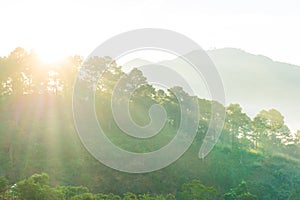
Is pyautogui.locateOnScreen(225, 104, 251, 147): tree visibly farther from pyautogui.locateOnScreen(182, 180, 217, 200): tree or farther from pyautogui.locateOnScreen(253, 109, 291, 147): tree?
pyautogui.locateOnScreen(182, 180, 217, 200): tree

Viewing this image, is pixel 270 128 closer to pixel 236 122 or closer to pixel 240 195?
pixel 236 122

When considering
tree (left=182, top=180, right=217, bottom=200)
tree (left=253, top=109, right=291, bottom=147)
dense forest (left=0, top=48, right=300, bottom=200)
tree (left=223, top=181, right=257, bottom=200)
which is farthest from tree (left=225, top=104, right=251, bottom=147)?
tree (left=182, top=180, right=217, bottom=200)

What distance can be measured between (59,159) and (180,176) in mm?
8762

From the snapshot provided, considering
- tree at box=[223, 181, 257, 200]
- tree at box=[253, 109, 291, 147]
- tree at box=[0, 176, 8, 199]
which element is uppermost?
tree at box=[253, 109, 291, 147]

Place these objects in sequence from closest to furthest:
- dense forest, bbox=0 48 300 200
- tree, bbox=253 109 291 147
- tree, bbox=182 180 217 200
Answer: tree, bbox=182 180 217 200 → dense forest, bbox=0 48 300 200 → tree, bbox=253 109 291 147

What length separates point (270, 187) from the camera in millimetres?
30469

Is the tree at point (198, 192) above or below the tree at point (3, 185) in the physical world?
below

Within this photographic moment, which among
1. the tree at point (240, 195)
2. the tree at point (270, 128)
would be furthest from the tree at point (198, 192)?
the tree at point (270, 128)

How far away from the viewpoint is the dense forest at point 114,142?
78.5ft

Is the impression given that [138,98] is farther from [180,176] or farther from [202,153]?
[180,176]

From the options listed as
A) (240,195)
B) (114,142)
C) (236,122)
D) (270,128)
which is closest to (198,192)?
(240,195)

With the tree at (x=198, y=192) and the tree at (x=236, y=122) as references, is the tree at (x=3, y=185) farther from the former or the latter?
the tree at (x=236, y=122)

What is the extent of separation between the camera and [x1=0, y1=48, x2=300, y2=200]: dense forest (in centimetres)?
2392

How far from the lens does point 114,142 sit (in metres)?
29.4
